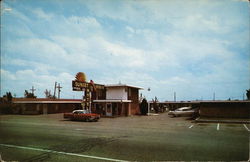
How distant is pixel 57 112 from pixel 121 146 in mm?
35351

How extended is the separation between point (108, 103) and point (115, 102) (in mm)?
1427

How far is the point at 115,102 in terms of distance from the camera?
111 ft

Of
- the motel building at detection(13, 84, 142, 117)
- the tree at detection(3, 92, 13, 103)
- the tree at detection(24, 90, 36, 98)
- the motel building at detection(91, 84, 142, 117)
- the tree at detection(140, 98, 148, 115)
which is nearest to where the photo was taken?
the motel building at detection(91, 84, 142, 117)

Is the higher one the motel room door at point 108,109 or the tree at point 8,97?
the tree at point 8,97

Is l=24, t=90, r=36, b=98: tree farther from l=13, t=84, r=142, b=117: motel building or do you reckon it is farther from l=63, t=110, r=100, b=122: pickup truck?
l=63, t=110, r=100, b=122: pickup truck

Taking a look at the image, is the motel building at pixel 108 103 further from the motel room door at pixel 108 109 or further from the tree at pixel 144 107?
the tree at pixel 144 107

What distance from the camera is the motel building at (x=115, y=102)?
1320 inches

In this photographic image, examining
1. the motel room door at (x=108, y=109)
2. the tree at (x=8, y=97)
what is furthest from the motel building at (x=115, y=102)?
the tree at (x=8, y=97)

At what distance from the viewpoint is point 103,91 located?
1404 inches

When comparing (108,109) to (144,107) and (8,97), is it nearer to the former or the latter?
(144,107)

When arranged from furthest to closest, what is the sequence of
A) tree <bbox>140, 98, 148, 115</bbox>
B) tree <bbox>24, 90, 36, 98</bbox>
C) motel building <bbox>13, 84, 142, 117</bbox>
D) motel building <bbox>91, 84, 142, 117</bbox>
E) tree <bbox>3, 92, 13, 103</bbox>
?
1. tree <bbox>24, 90, 36, 98</bbox>
2. tree <bbox>3, 92, 13, 103</bbox>
3. tree <bbox>140, 98, 148, 115</bbox>
4. motel building <bbox>13, 84, 142, 117</bbox>
5. motel building <bbox>91, 84, 142, 117</bbox>

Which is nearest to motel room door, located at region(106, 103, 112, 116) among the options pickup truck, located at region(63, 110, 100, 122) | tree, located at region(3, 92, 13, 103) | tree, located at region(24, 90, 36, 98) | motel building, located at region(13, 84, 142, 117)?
motel building, located at region(13, 84, 142, 117)

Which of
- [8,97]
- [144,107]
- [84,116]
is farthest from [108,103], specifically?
[8,97]

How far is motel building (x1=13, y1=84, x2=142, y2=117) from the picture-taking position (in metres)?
33.7
